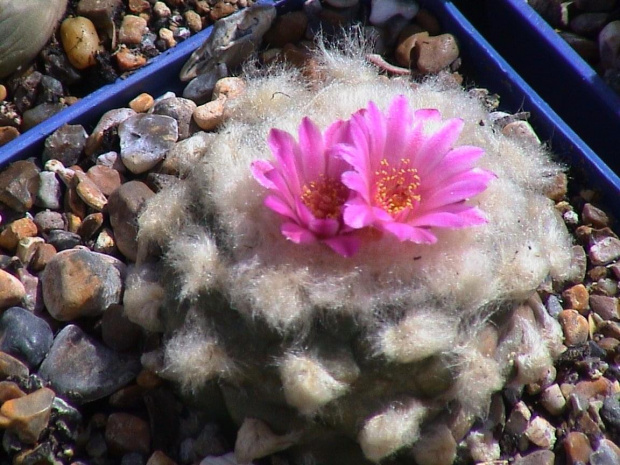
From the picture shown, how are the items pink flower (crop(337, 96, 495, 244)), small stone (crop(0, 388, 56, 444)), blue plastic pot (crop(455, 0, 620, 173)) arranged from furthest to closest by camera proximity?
1. blue plastic pot (crop(455, 0, 620, 173))
2. small stone (crop(0, 388, 56, 444))
3. pink flower (crop(337, 96, 495, 244))

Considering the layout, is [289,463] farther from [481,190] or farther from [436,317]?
[481,190]

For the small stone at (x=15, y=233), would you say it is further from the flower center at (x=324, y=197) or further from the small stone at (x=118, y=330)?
the flower center at (x=324, y=197)

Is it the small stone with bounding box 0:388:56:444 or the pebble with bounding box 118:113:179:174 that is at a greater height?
the pebble with bounding box 118:113:179:174

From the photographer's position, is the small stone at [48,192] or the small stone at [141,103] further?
the small stone at [141,103]

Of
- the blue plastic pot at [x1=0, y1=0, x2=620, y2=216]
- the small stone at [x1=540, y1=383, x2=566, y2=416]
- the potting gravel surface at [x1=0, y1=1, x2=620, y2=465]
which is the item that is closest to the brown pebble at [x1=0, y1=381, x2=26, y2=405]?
the potting gravel surface at [x1=0, y1=1, x2=620, y2=465]

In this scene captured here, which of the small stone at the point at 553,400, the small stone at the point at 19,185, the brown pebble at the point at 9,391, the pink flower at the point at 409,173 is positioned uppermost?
the pink flower at the point at 409,173

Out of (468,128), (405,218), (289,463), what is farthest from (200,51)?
(289,463)

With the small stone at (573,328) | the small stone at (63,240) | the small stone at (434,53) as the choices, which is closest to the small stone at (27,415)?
the small stone at (63,240)

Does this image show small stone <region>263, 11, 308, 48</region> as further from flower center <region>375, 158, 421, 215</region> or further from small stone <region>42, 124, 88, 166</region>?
flower center <region>375, 158, 421, 215</region>
